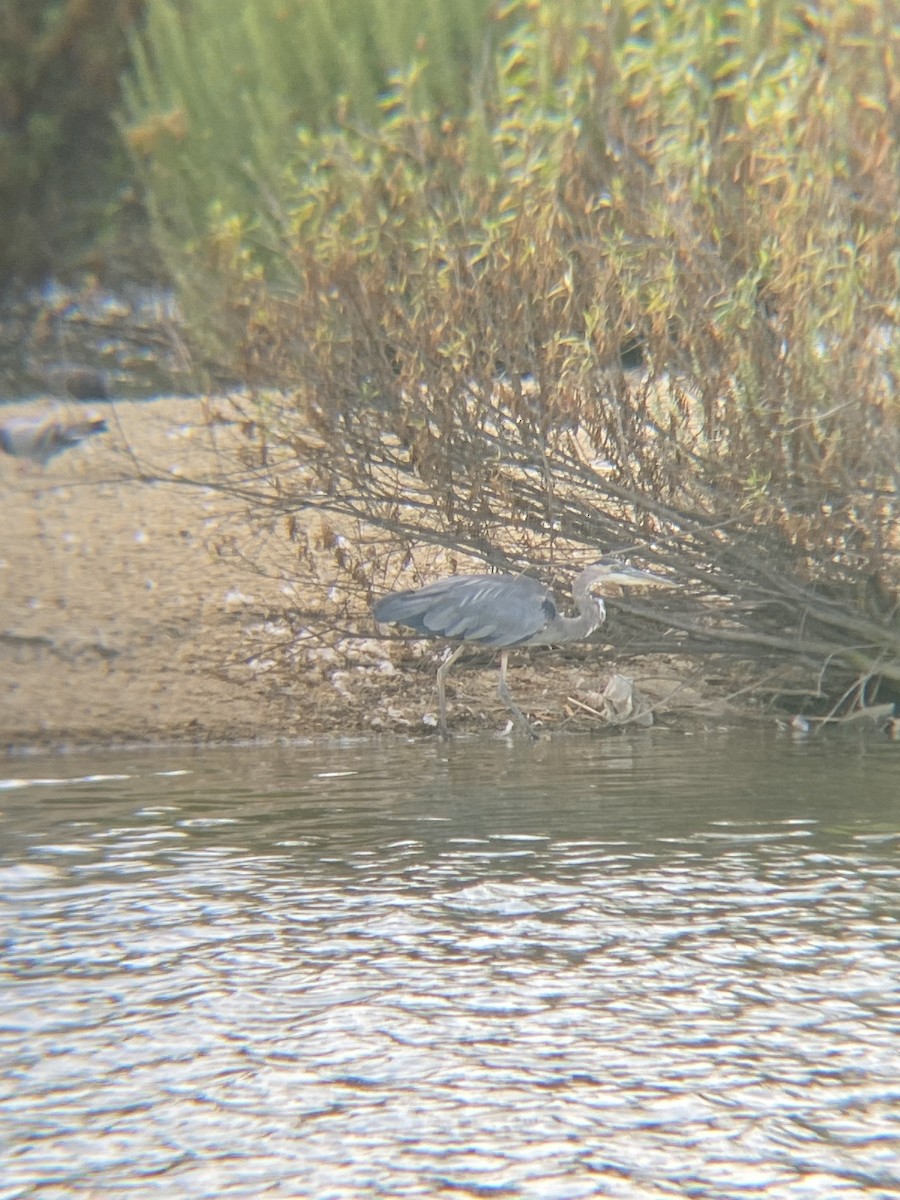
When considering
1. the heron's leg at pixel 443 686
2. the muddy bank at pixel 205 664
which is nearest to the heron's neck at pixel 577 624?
the heron's leg at pixel 443 686

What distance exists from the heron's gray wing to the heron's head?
0.90ft

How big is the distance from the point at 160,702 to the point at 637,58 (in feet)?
14.6

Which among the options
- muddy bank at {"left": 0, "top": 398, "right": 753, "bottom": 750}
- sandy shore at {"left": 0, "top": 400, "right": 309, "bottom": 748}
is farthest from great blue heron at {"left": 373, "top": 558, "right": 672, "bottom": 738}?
sandy shore at {"left": 0, "top": 400, "right": 309, "bottom": 748}

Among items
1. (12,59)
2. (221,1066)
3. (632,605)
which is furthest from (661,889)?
(12,59)

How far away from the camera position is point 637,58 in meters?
8.48

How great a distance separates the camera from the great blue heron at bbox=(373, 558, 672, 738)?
9391 mm

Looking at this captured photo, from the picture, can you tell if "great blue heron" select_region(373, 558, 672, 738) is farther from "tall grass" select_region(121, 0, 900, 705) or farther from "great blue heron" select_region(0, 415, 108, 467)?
"great blue heron" select_region(0, 415, 108, 467)

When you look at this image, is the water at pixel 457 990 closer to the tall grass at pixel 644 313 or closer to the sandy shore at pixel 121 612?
the tall grass at pixel 644 313

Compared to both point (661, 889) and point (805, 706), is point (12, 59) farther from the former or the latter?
point (661, 889)

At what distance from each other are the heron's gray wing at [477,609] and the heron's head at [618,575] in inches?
10.8

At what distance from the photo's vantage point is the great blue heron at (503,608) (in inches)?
370

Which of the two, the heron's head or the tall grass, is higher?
the tall grass

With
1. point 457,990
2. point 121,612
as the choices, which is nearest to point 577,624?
point 121,612

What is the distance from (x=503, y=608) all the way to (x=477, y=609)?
0.14m
